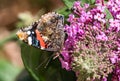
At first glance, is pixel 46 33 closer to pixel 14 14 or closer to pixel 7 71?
pixel 7 71

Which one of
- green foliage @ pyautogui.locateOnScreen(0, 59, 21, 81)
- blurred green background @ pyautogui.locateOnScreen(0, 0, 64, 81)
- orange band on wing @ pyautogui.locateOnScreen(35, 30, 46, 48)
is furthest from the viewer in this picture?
blurred green background @ pyautogui.locateOnScreen(0, 0, 64, 81)

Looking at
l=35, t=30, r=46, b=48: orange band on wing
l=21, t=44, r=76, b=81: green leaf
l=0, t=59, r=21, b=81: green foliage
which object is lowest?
l=0, t=59, r=21, b=81: green foliage

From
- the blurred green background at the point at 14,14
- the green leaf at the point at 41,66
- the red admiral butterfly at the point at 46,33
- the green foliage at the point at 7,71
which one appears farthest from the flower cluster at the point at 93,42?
the blurred green background at the point at 14,14

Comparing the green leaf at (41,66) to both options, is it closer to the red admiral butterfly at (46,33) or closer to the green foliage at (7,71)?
the red admiral butterfly at (46,33)

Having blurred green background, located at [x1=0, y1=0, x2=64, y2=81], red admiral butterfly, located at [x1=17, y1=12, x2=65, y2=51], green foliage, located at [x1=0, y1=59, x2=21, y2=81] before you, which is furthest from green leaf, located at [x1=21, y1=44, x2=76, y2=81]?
blurred green background, located at [x1=0, y1=0, x2=64, y2=81]

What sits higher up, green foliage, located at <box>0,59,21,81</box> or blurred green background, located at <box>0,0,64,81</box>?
blurred green background, located at <box>0,0,64,81</box>

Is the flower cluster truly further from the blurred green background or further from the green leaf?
the blurred green background
